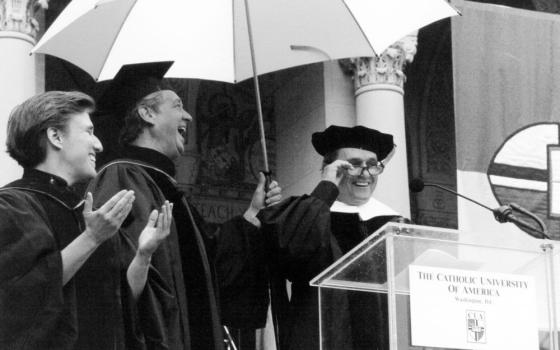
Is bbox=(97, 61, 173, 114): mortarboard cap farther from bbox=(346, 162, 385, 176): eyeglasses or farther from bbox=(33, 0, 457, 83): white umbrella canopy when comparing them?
bbox=(346, 162, 385, 176): eyeglasses

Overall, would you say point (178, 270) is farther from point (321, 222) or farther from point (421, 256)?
point (421, 256)

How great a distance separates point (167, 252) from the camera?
6250 mm

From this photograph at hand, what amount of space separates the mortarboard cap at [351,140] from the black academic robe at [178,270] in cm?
90

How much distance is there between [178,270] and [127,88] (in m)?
1.03

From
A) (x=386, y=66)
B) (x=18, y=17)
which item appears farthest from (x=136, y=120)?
(x=386, y=66)

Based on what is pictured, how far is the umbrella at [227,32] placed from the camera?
24.0 feet

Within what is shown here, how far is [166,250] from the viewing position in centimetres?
625

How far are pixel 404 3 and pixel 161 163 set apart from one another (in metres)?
1.81

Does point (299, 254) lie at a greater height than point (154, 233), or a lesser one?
lesser

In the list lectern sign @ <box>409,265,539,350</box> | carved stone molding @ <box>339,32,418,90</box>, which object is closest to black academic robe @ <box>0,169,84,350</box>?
lectern sign @ <box>409,265,539,350</box>

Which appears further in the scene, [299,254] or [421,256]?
[299,254]

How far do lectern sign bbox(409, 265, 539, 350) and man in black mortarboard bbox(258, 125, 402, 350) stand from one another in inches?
66.9

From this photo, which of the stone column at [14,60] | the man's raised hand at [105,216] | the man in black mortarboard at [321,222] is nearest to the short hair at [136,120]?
the man in black mortarboard at [321,222]

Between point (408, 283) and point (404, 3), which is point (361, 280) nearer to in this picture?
point (408, 283)
